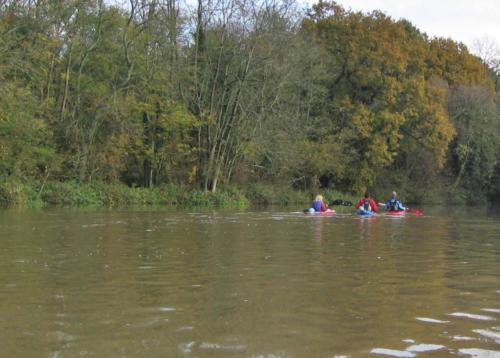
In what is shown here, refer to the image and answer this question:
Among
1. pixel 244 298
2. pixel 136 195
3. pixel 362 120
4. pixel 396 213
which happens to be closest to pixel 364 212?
pixel 396 213

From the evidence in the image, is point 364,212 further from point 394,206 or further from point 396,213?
point 394,206

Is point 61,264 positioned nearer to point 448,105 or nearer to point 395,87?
point 395,87

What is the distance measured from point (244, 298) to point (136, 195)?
1161 inches

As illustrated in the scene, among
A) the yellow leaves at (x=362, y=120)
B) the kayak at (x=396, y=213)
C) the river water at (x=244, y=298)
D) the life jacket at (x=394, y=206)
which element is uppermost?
the yellow leaves at (x=362, y=120)

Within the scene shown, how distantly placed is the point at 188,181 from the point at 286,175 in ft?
25.6

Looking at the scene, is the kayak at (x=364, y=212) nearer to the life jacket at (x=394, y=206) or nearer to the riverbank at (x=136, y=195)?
the life jacket at (x=394, y=206)

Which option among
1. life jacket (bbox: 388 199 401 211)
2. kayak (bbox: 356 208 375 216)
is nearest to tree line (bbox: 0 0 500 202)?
life jacket (bbox: 388 199 401 211)

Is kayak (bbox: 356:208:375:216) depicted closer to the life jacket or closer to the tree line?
the life jacket

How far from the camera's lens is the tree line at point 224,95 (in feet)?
117

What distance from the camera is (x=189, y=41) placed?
1617 inches

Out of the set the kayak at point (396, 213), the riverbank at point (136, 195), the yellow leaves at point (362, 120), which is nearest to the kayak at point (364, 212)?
the kayak at point (396, 213)

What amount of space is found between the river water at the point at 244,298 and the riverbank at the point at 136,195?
58.9 feet

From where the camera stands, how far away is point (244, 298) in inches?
306

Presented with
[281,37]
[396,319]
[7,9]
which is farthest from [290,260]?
[281,37]
